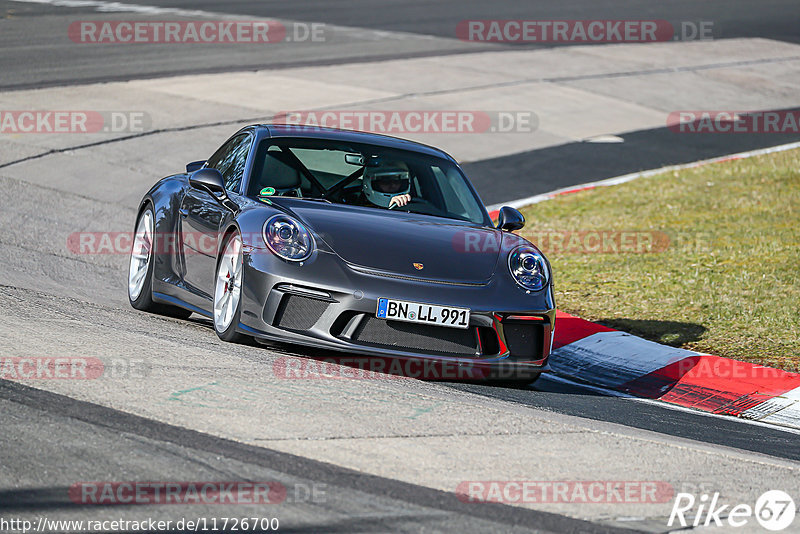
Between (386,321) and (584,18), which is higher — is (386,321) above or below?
below

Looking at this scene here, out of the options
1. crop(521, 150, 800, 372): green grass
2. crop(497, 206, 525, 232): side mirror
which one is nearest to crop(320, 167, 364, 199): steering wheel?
crop(497, 206, 525, 232): side mirror

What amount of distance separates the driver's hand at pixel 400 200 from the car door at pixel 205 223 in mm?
979

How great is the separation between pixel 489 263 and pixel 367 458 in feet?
7.83

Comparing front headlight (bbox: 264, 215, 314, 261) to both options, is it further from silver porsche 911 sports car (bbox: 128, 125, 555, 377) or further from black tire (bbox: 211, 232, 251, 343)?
black tire (bbox: 211, 232, 251, 343)

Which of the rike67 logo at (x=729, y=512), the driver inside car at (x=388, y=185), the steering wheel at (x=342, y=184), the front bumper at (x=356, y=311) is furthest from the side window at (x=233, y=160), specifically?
the rike67 logo at (x=729, y=512)

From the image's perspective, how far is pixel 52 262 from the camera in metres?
9.28

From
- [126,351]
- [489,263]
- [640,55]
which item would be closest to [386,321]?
[489,263]

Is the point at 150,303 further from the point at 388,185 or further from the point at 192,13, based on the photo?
the point at 192,13

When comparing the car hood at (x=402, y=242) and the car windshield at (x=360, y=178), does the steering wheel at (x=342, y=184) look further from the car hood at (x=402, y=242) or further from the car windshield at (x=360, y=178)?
the car hood at (x=402, y=242)

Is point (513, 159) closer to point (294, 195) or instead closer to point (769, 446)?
point (294, 195)

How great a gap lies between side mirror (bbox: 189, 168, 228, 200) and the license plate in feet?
5.05

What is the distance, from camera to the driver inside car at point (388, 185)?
24.7 feet

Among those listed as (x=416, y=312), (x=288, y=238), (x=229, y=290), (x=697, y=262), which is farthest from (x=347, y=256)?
(x=697, y=262)

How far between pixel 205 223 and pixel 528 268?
2047mm
